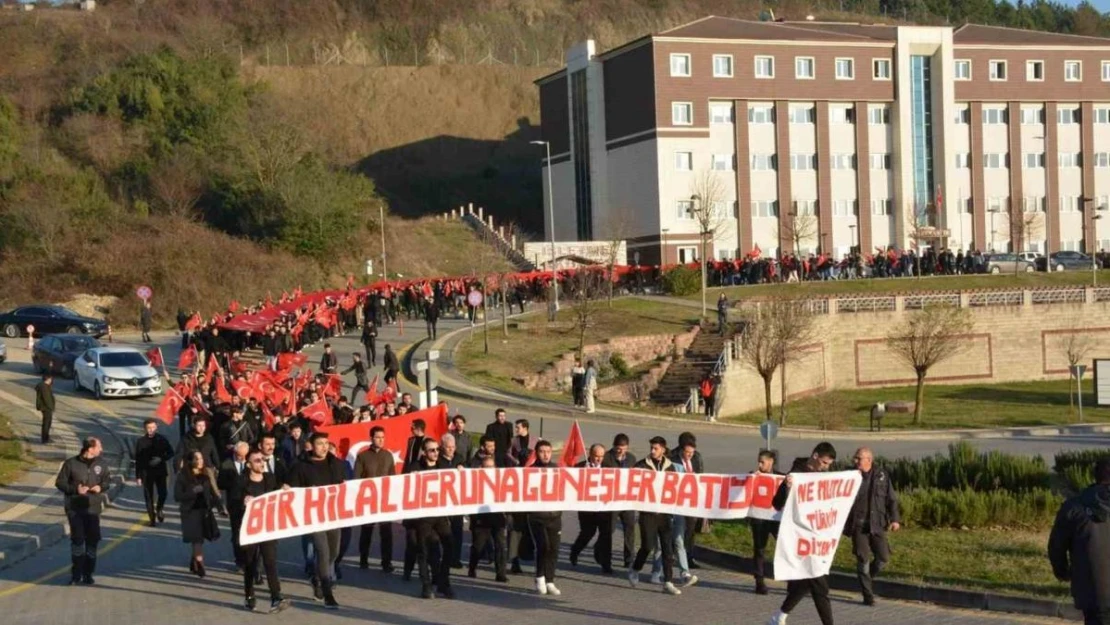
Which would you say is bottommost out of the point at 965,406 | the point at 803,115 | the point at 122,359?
the point at 965,406

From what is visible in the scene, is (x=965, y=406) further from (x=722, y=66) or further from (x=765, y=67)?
(x=765, y=67)

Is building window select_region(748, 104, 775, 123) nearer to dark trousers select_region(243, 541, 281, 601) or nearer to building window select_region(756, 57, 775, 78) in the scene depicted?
building window select_region(756, 57, 775, 78)

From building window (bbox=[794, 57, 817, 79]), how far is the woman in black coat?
66.5m

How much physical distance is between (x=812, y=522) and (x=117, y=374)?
2663 centimetres

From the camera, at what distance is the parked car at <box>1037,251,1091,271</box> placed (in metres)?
74.8

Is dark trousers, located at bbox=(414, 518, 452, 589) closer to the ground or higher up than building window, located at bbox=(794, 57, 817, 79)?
closer to the ground

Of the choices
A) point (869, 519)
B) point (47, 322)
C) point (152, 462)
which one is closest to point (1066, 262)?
point (47, 322)

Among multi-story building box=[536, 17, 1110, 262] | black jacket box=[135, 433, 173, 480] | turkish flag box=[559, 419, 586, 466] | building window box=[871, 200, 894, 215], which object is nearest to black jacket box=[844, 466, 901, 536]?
turkish flag box=[559, 419, 586, 466]

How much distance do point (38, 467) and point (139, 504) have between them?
510 cm

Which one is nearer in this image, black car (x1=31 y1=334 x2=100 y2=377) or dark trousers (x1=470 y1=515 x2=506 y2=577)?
dark trousers (x1=470 y1=515 x2=506 y2=577)

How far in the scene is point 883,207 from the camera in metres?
81.1

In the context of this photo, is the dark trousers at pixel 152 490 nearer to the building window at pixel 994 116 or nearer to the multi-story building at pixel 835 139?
the multi-story building at pixel 835 139

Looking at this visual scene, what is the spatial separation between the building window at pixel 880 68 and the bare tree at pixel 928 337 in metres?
26.9

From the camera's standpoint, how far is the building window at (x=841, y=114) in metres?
79.8
